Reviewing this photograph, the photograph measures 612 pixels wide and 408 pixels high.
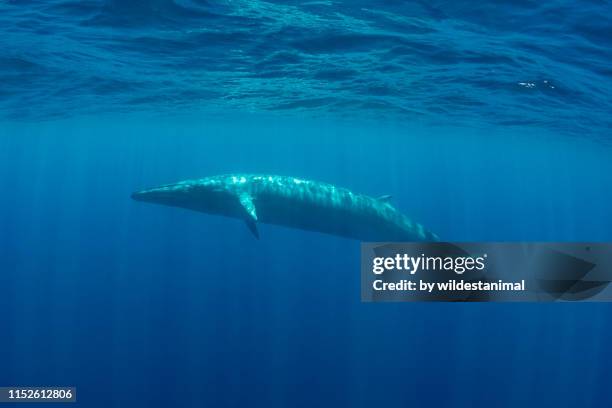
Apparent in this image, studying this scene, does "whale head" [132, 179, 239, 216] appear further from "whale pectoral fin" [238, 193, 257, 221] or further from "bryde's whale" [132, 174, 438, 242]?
"whale pectoral fin" [238, 193, 257, 221]

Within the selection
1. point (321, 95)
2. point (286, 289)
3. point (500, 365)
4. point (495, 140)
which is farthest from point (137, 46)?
point (495, 140)

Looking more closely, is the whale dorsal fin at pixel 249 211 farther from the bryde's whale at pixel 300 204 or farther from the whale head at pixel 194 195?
the whale head at pixel 194 195

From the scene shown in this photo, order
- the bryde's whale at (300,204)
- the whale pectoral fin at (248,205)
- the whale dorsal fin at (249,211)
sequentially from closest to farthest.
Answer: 1. the whale dorsal fin at (249,211)
2. the whale pectoral fin at (248,205)
3. the bryde's whale at (300,204)

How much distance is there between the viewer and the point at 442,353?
2145cm

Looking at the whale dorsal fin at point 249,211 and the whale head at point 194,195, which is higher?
the whale head at point 194,195

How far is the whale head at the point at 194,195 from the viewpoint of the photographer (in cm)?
1424

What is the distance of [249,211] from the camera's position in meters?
13.9

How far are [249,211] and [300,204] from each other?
1844 mm

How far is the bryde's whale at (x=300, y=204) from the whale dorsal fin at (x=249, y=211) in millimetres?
83

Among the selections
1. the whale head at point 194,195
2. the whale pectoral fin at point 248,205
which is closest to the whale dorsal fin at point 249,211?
the whale pectoral fin at point 248,205

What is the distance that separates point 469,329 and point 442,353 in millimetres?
3279

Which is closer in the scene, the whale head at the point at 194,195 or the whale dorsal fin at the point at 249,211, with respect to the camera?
the whale dorsal fin at the point at 249,211

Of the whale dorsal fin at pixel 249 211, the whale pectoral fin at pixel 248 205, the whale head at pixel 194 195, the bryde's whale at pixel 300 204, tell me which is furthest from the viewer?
the bryde's whale at pixel 300 204

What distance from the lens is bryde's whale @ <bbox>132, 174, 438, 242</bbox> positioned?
14750mm
